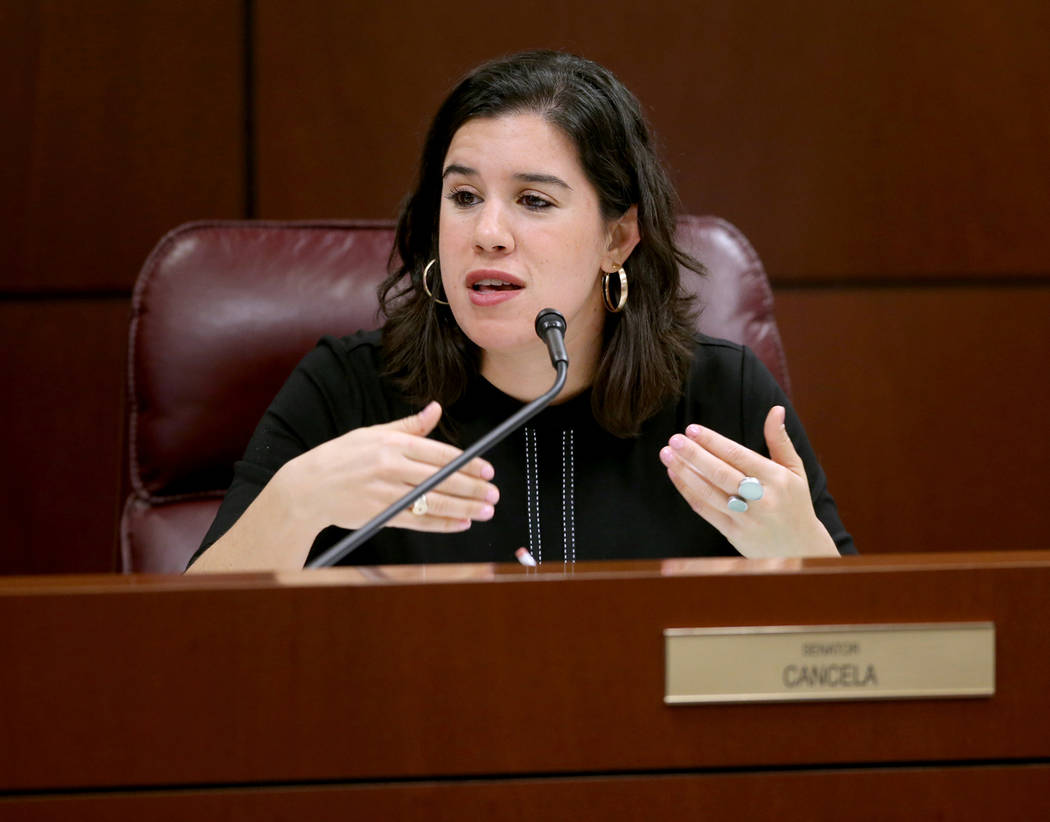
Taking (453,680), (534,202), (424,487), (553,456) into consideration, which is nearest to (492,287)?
(534,202)

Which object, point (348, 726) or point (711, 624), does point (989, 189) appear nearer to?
point (711, 624)

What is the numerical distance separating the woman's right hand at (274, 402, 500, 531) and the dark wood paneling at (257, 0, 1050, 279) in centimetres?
90

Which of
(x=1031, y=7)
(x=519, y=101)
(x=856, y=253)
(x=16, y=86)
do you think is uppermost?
(x=1031, y=7)

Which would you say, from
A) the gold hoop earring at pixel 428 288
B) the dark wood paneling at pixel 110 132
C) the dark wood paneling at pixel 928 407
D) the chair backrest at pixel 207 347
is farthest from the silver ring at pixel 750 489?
the dark wood paneling at pixel 110 132

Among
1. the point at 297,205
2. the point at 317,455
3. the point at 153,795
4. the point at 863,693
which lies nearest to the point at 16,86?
the point at 297,205

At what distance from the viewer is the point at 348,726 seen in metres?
0.56

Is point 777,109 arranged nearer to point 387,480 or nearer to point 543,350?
point 543,350

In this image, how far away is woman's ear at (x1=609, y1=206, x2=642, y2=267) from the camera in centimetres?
136

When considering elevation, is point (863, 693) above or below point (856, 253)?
below

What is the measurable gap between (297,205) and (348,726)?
4.33ft

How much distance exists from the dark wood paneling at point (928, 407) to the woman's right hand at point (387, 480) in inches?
41.5

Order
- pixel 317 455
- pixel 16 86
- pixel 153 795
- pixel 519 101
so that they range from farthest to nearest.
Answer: pixel 16 86 < pixel 519 101 < pixel 317 455 < pixel 153 795

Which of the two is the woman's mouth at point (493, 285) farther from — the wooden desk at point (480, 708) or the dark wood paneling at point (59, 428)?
the dark wood paneling at point (59, 428)

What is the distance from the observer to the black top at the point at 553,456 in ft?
4.14
